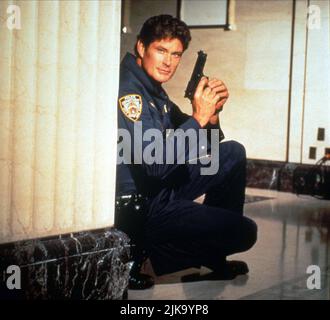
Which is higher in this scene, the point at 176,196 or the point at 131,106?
the point at 131,106

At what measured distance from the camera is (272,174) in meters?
8.20

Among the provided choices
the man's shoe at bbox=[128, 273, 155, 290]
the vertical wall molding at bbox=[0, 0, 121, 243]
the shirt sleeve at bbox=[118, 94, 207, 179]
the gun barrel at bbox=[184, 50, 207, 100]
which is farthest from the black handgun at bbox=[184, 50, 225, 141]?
the vertical wall molding at bbox=[0, 0, 121, 243]

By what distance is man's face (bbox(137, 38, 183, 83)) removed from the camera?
394 cm

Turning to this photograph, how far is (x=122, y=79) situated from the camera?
3727 mm

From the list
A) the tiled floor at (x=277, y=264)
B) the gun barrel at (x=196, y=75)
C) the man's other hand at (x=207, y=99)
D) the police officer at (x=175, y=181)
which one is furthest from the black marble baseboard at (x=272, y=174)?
the man's other hand at (x=207, y=99)

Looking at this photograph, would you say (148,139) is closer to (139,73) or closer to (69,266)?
(139,73)

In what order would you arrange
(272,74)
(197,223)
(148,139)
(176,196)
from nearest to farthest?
(148,139)
(197,223)
(176,196)
(272,74)

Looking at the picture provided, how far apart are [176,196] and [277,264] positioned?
83cm

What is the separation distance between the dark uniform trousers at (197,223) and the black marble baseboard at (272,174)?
418 centimetres

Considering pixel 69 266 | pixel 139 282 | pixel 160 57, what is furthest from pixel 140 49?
pixel 69 266

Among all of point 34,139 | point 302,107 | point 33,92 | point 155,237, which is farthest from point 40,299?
point 302,107

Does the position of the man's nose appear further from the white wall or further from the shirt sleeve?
the white wall

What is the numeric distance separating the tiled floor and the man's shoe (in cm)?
5

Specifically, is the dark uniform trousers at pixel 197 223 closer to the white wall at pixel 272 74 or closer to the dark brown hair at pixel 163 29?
the dark brown hair at pixel 163 29
